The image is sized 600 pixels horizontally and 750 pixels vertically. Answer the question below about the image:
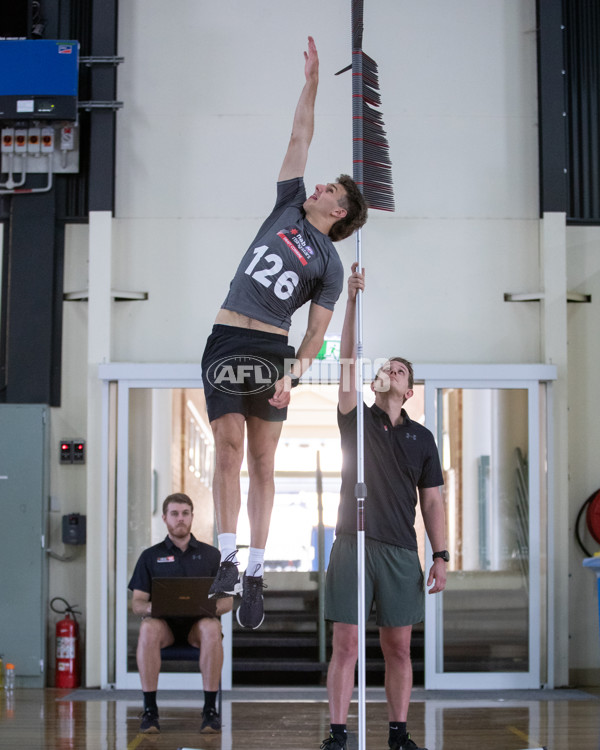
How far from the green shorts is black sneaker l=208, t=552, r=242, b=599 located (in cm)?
74

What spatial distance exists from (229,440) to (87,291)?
→ 381 cm

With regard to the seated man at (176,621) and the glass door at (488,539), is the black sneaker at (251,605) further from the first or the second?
the glass door at (488,539)

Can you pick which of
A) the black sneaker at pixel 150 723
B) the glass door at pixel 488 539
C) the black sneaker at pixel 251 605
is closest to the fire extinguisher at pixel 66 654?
the black sneaker at pixel 150 723

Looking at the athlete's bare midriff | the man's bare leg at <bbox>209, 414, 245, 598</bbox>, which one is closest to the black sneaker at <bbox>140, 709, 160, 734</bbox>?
the man's bare leg at <bbox>209, 414, 245, 598</bbox>

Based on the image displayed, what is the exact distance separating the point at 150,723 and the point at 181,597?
635mm

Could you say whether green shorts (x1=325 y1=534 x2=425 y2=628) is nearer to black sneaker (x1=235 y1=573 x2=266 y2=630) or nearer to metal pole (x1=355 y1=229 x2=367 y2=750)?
metal pole (x1=355 y1=229 x2=367 y2=750)

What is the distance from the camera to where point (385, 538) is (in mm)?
3994

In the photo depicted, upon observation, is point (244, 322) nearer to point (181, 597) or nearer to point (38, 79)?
point (181, 597)

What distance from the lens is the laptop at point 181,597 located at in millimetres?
5176

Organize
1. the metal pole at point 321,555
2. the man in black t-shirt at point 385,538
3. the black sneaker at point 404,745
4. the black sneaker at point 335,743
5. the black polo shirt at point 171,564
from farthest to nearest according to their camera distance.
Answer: the metal pole at point 321,555, the black polo shirt at point 171,564, the black sneaker at point 404,745, the man in black t-shirt at point 385,538, the black sneaker at point 335,743

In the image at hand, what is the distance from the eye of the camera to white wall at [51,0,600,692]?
6848 mm

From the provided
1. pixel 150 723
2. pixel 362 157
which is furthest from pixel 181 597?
pixel 362 157

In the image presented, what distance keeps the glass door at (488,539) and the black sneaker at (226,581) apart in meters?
3.48

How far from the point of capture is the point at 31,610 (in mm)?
6684
